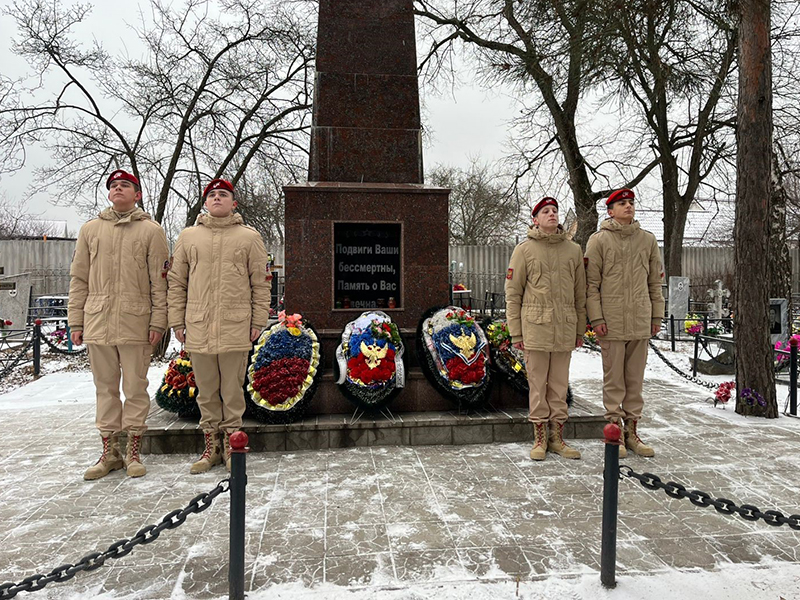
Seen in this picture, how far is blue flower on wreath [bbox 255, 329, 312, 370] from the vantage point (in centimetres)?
495

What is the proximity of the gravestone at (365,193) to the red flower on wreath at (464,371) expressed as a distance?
0.97m

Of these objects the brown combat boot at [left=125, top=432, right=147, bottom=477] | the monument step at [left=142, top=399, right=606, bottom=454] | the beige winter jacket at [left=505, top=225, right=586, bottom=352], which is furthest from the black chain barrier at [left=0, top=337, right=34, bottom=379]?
the beige winter jacket at [left=505, top=225, right=586, bottom=352]

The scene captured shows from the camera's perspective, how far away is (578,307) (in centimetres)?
461

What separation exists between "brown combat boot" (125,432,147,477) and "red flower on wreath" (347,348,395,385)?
1786mm

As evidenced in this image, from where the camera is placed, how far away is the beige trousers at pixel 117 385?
4.20 metres

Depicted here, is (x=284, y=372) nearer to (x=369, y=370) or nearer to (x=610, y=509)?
(x=369, y=370)

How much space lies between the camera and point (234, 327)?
4160 mm

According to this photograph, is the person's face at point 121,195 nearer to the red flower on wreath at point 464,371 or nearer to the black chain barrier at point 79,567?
the black chain barrier at point 79,567

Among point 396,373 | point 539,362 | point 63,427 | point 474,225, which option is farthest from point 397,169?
point 474,225

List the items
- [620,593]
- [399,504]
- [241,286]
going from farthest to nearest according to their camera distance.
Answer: [241,286] < [399,504] < [620,593]

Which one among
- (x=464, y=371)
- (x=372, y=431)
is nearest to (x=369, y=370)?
(x=372, y=431)

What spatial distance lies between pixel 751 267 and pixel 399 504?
5.10m

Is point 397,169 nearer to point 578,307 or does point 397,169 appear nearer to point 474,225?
point 578,307

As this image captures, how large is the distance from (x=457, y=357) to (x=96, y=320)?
297 centimetres
